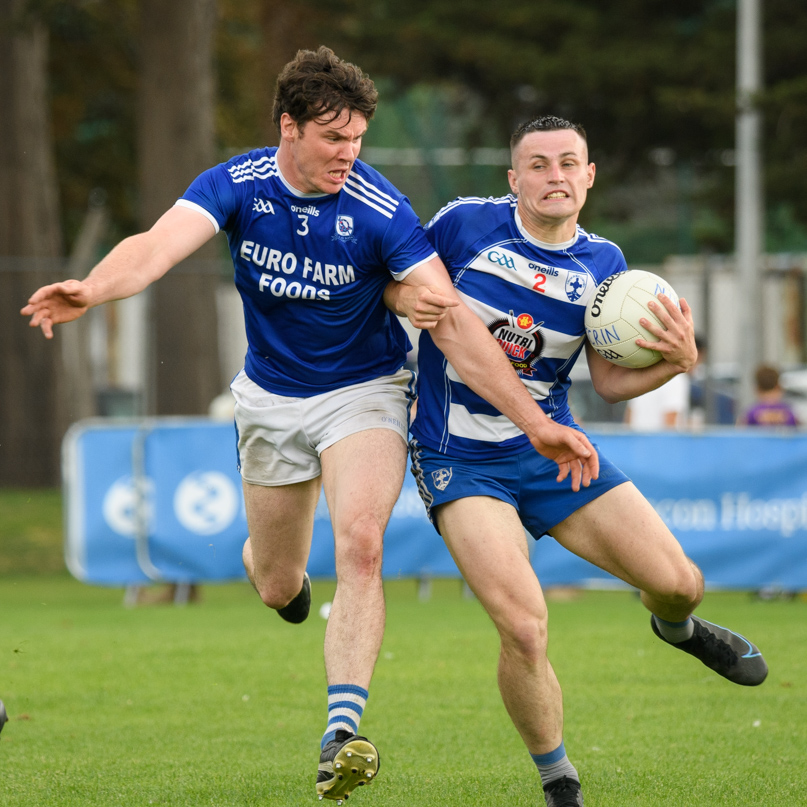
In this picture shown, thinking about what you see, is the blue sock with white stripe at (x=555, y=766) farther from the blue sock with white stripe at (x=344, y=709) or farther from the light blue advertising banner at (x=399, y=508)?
the light blue advertising banner at (x=399, y=508)

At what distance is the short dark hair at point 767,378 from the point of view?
1316 cm

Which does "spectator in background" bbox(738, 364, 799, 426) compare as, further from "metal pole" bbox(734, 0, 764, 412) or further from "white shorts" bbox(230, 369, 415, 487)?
"white shorts" bbox(230, 369, 415, 487)

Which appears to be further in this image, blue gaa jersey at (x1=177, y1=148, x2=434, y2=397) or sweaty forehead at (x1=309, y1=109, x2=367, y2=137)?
blue gaa jersey at (x1=177, y1=148, x2=434, y2=397)

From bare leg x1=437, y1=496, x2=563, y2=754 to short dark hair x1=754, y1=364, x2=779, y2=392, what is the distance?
825 cm

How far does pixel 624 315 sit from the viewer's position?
5.56 meters

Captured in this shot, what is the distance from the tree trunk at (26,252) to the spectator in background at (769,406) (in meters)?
9.48

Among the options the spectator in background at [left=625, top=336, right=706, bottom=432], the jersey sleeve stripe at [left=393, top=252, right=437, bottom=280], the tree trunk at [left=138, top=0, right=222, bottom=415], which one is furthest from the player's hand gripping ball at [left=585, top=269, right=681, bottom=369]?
the tree trunk at [left=138, top=0, right=222, bottom=415]

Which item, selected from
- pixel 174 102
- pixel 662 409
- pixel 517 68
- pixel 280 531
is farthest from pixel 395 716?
pixel 517 68

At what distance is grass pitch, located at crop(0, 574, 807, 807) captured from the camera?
590cm

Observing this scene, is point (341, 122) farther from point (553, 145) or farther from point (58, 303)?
point (58, 303)

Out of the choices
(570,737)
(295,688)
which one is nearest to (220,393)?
(295,688)

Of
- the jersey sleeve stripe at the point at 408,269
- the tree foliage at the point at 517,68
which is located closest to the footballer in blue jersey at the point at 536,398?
the jersey sleeve stripe at the point at 408,269

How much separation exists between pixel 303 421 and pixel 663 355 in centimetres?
156

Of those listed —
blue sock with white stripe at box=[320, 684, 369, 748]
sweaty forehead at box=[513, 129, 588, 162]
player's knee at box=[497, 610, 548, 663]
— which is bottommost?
blue sock with white stripe at box=[320, 684, 369, 748]
